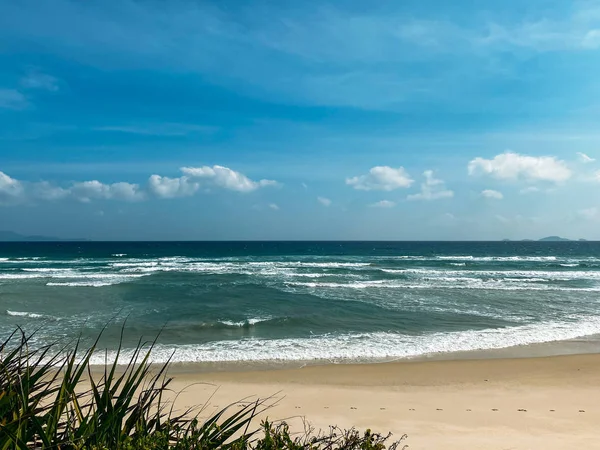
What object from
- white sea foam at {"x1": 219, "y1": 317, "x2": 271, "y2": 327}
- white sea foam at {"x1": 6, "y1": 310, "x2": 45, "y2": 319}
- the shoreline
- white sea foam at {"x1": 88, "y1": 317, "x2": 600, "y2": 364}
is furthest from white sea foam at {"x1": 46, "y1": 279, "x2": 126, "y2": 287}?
the shoreline

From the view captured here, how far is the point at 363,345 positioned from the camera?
11.8 m

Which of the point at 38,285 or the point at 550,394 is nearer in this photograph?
the point at 550,394

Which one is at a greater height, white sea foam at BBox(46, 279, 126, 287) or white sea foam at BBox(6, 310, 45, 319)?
white sea foam at BBox(46, 279, 126, 287)

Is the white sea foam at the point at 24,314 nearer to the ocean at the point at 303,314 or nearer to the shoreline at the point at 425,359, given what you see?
the ocean at the point at 303,314

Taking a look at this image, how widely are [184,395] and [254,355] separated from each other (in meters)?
2.84

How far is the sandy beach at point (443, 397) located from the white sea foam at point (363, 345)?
972 mm

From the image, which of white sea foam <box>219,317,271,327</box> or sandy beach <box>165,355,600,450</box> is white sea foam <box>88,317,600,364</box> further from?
white sea foam <box>219,317,271,327</box>

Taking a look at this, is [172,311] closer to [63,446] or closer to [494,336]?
Result: [494,336]

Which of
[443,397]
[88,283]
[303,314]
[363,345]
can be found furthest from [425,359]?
[88,283]

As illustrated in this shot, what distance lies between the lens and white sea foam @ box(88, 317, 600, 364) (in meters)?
10.8

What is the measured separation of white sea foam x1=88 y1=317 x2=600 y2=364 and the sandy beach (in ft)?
3.19

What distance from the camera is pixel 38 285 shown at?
934 inches

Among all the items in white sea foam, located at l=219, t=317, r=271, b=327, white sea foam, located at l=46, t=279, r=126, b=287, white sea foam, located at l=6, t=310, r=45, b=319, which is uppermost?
white sea foam, located at l=46, t=279, r=126, b=287

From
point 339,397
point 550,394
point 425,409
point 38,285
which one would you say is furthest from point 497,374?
point 38,285
